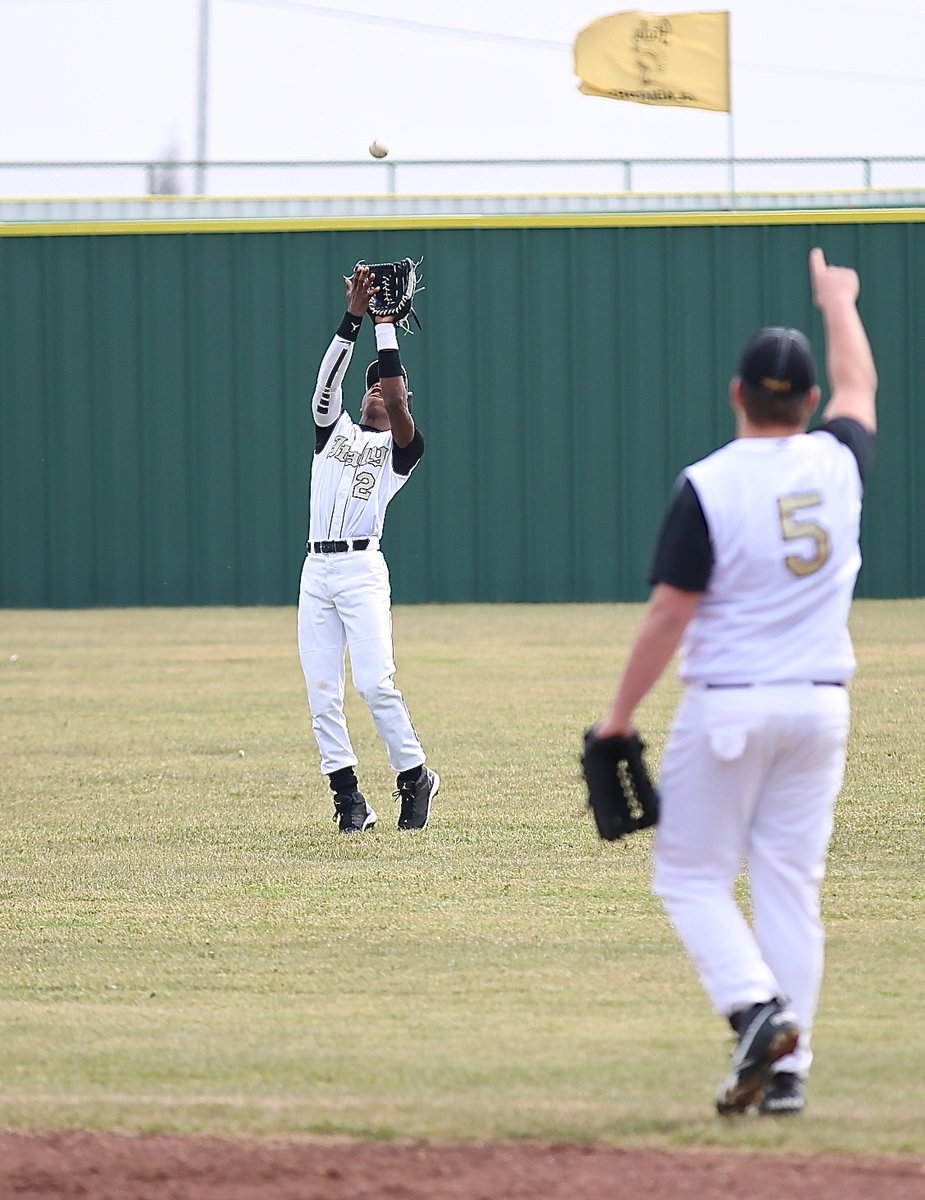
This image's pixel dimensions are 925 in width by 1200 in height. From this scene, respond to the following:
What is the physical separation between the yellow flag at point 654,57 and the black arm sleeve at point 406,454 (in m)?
17.7

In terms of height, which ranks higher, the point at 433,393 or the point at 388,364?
the point at 433,393

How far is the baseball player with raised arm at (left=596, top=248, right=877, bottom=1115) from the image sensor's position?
3.90m

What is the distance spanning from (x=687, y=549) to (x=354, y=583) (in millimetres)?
4472

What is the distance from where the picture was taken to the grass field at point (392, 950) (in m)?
4.29

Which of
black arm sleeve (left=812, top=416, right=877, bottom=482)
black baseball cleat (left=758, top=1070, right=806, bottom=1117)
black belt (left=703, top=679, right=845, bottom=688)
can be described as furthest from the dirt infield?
black arm sleeve (left=812, top=416, right=877, bottom=482)

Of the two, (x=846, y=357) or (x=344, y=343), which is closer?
(x=846, y=357)

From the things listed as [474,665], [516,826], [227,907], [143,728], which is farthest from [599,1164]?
[474,665]

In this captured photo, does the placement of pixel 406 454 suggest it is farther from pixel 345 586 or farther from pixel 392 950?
pixel 392 950

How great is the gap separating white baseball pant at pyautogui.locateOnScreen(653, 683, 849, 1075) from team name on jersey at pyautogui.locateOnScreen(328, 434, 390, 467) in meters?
4.54

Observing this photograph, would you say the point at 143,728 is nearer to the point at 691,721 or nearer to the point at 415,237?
→ the point at 691,721

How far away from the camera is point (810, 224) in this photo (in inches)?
940

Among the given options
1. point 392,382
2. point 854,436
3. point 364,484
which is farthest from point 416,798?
point 854,436

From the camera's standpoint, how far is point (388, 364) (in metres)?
8.16

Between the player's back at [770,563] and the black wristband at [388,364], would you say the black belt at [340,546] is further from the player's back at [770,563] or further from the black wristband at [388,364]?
the player's back at [770,563]
